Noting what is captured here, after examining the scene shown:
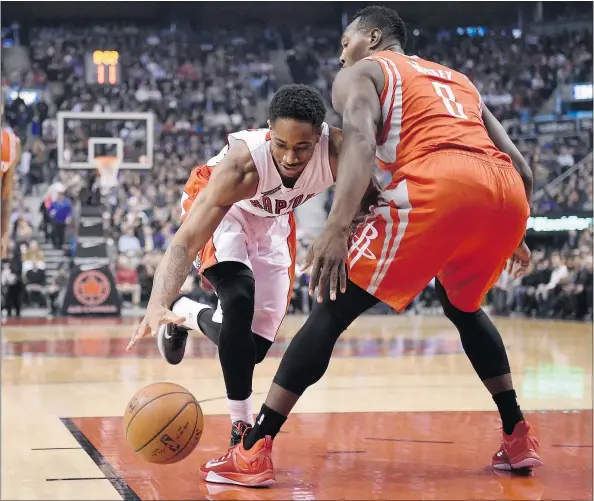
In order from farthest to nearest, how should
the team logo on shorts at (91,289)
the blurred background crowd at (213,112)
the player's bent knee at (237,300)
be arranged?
the blurred background crowd at (213,112), the team logo on shorts at (91,289), the player's bent knee at (237,300)

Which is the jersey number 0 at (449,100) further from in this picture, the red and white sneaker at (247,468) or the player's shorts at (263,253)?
the red and white sneaker at (247,468)

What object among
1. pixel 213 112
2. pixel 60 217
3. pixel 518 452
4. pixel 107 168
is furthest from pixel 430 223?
pixel 213 112

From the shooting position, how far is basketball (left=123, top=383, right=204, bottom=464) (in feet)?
12.1

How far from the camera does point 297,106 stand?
3.75 meters

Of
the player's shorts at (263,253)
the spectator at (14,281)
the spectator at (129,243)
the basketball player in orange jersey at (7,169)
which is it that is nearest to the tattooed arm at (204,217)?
the player's shorts at (263,253)

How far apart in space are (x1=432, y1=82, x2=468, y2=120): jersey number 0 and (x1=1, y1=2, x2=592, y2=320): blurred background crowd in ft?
40.4

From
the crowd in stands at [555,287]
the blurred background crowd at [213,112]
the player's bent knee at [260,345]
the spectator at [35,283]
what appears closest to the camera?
the player's bent knee at [260,345]

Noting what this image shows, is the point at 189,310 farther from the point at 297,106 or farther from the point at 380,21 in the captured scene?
the point at 380,21

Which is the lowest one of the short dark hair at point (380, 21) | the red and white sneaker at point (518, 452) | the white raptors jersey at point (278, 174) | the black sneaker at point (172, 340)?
the red and white sneaker at point (518, 452)

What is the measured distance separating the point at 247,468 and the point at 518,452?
1.19 m

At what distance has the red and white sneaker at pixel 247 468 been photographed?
3.75 meters

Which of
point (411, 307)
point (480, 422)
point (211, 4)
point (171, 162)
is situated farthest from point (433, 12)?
point (480, 422)

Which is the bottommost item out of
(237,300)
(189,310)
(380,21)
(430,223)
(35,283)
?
(35,283)

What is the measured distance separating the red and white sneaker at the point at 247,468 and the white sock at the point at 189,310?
127cm
